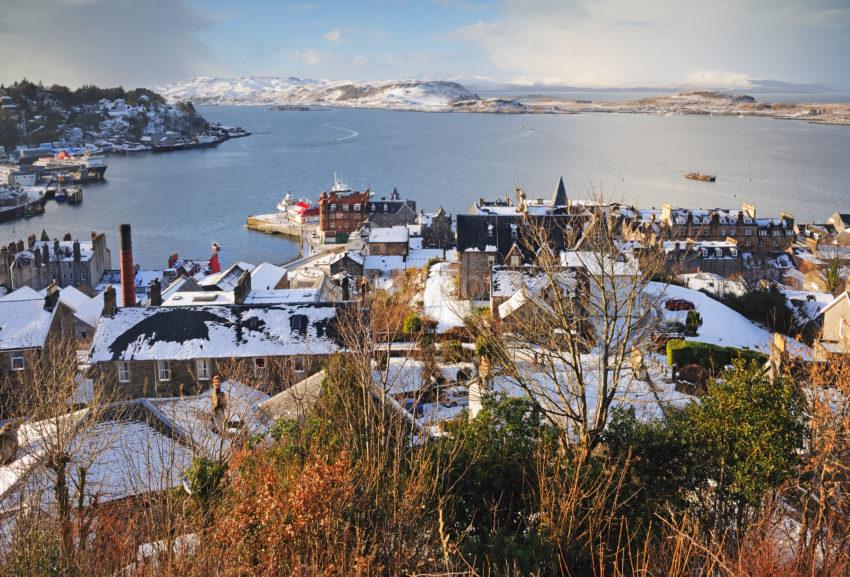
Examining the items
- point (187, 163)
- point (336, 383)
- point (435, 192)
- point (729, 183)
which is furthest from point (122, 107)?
point (336, 383)

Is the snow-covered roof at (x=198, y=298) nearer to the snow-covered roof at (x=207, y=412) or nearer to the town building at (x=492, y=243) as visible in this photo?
the snow-covered roof at (x=207, y=412)

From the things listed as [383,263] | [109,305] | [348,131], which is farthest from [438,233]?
[348,131]

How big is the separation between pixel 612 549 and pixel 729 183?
2799 inches

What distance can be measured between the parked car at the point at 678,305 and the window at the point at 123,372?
1465 cm

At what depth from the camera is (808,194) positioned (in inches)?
2571

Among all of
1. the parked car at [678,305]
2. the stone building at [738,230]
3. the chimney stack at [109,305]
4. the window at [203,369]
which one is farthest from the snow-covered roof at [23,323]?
the stone building at [738,230]

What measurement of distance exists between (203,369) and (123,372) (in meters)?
1.73

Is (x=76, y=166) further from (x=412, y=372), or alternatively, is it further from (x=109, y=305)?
(x=412, y=372)

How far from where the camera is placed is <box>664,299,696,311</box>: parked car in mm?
21609

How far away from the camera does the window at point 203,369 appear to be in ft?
54.2

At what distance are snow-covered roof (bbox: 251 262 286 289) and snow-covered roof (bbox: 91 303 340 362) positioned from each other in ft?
31.5

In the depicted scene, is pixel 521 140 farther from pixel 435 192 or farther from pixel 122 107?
pixel 122 107

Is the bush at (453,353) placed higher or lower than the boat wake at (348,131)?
lower

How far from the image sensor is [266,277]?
2825 cm
